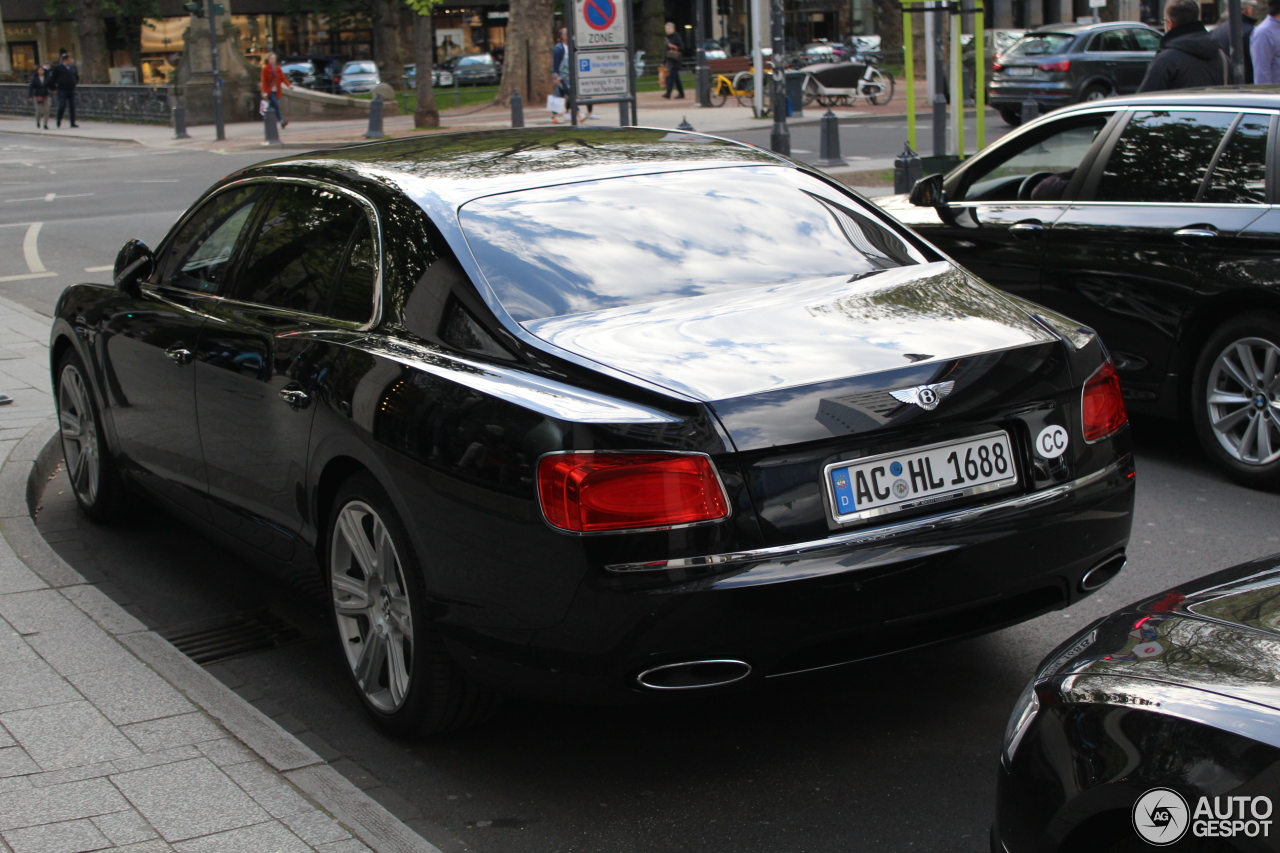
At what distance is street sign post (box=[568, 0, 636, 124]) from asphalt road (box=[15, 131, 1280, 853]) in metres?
13.7

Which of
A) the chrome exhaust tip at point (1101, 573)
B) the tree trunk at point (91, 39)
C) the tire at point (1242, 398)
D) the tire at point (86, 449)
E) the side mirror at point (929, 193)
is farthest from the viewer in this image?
the tree trunk at point (91, 39)

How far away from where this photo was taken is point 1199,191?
6.08 meters

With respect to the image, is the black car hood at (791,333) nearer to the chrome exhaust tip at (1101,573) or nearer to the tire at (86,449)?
the chrome exhaust tip at (1101,573)

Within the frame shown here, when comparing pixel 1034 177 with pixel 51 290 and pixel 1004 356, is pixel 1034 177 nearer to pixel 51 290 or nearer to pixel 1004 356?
pixel 1004 356

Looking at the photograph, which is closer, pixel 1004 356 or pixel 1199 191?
pixel 1004 356

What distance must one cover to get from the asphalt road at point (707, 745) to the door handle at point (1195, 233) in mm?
1239

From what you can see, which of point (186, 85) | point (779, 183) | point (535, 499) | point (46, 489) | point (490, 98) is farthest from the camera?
point (490, 98)

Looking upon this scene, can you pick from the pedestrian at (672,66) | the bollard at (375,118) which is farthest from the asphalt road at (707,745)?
the pedestrian at (672,66)

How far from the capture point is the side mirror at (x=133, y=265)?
536 centimetres

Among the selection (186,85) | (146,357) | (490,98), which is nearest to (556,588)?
(146,357)

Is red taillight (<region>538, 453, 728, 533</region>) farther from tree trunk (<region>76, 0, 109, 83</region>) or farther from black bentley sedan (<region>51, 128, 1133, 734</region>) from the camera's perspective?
tree trunk (<region>76, 0, 109, 83</region>)

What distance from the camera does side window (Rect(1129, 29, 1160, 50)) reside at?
88.8 feet

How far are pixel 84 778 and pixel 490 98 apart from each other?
4518 centimetres

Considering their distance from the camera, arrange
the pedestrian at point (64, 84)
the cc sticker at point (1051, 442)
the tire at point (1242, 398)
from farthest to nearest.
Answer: the pedestrian at point (64, 84)
the tire at point (1242, 398)
the cc sticker at point (1051, 442)
